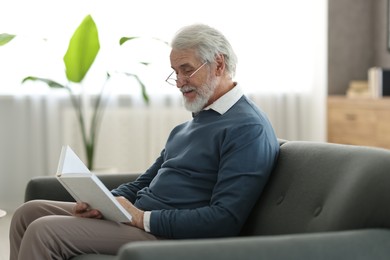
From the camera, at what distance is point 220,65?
8.48 feet

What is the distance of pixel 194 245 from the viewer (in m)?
1.74

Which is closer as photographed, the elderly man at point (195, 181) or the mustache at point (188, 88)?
the elderly man at point (195, 181)

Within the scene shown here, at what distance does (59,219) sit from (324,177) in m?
0.82

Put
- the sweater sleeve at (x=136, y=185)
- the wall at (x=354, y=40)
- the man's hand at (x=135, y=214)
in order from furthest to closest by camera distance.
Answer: the wall at (x=354, y=40)
the sweater sleeve at (x=136, y=185)
the man's hand at (x=135, y=214)

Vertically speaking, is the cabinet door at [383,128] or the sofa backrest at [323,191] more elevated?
the sofa backrest at [323,191]

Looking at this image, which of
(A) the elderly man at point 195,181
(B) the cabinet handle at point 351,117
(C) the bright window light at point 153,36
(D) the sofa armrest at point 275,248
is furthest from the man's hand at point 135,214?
(B) the cabinet handle at point 351,117

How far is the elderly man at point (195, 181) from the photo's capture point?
2.28 meters

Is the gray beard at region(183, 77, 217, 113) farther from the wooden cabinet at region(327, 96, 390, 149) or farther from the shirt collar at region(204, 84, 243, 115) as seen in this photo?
the wooden cabinet at region(327, 96, 390, 149)

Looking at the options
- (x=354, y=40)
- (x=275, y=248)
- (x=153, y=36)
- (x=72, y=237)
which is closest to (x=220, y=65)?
(x=72, y=237)

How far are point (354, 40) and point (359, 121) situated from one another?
920 millimetres

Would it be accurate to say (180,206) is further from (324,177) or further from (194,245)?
(194,245)

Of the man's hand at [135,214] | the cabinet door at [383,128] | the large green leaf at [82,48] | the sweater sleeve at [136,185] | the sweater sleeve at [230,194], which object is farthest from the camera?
A: the cabinet door at [383,128]

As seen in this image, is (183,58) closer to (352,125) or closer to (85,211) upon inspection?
(85,211)

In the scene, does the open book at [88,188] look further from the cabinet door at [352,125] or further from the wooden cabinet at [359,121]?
the cabinet door at [352,125]
